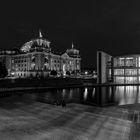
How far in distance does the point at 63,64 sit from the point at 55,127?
140513 millimetres

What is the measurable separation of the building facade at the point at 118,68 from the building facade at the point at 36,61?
55744 mm

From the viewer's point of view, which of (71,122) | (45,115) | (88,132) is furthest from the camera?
(45,115)

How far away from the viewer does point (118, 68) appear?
88625 millimetres

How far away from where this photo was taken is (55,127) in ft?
53.0

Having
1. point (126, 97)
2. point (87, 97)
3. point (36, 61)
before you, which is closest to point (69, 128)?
point (87, 97)

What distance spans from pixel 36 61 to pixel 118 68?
64.2 m

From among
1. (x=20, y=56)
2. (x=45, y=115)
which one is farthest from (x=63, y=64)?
(x=45, y=115)

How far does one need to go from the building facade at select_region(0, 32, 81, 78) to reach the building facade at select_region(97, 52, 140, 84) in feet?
183

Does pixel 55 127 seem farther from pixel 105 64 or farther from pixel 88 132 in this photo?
pixel 105 64

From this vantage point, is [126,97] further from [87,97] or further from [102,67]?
[102,67]

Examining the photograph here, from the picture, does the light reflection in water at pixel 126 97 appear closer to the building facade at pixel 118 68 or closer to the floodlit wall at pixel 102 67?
the floodlit wall at pixel 102 67

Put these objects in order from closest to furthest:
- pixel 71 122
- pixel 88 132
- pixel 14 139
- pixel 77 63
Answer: pixel 14 139
pixel 88 132
pixel 71 122
pixel 77 63

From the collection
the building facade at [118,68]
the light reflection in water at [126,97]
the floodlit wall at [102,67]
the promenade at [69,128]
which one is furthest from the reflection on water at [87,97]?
the building facade at [118,68]

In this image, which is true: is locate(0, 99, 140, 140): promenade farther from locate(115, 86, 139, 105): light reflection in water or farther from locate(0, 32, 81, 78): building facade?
locate(0, 32, 81, 78): building facade
